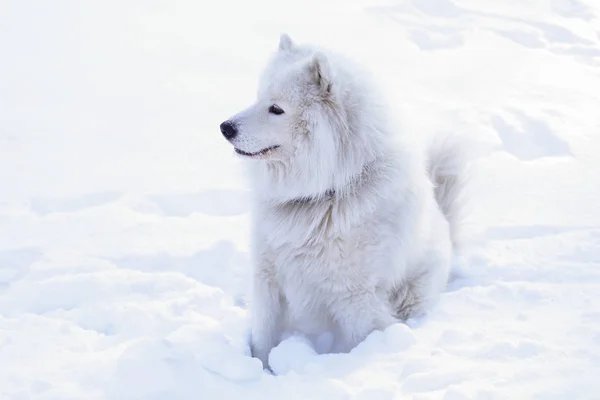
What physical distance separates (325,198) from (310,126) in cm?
39

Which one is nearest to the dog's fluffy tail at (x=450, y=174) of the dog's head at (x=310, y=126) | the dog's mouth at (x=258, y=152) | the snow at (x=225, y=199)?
the snow at (x=225, y=199)

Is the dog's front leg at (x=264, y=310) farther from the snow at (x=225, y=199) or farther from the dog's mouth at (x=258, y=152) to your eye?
the dog's mouth at (x=258, y=152)

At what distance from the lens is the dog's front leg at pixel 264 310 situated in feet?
11.8

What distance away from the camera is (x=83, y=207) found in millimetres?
5207

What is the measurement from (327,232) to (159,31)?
20.8 feet

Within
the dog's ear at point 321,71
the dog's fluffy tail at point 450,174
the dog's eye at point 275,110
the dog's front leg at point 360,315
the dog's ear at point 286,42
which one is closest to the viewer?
the dog's ear at point 321,71

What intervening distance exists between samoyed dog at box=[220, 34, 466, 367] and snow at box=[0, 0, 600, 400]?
218mm

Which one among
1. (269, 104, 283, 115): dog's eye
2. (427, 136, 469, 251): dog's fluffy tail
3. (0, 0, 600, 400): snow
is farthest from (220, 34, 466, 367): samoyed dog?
(427, 136, 469, 251): dog's fluffy tail

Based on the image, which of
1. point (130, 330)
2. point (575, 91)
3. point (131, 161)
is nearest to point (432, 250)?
point (130, 330)

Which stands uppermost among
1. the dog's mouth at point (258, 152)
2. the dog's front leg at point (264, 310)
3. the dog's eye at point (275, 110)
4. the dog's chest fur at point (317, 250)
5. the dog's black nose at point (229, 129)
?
the dog's eye at point (275, 110)

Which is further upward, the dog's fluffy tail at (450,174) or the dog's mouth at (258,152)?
the dog's mouth at (258,152)

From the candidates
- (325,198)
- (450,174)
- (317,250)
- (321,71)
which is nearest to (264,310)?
(317,250)

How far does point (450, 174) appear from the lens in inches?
172

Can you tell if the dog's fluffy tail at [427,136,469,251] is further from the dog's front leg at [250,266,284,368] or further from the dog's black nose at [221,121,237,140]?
the dog's black nose at [221,121,237,140]
